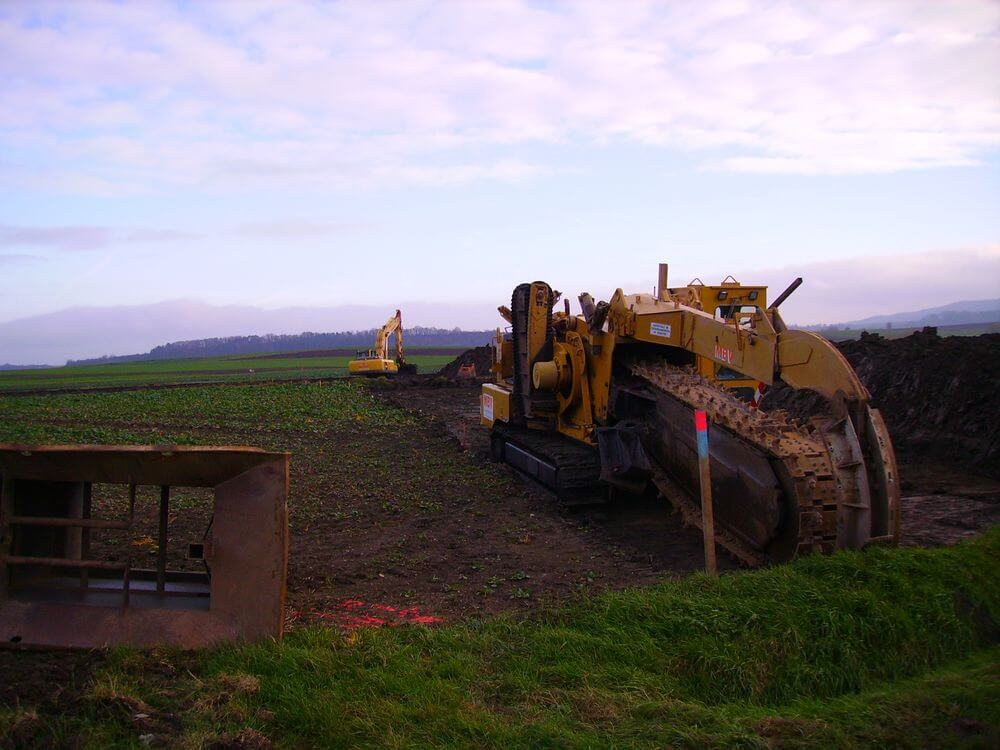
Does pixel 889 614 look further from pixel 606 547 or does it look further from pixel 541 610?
pixel 606 547

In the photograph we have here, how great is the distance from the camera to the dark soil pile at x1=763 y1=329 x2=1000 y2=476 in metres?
12.6

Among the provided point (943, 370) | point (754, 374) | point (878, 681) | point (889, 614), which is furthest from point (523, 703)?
point (943, 370)

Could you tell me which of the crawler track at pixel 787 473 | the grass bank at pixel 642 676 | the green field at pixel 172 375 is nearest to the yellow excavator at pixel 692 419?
the crawler track at pixel 787 473

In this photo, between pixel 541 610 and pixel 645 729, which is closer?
pixel 645 729

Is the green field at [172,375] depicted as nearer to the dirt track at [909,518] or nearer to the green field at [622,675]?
the dirt track at [909,518]

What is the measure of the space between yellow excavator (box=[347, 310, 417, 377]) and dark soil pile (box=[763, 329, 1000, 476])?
21.7 metres

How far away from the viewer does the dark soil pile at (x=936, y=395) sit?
41.2 feet

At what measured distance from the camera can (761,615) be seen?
18.1 ft

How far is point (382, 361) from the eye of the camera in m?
35.8

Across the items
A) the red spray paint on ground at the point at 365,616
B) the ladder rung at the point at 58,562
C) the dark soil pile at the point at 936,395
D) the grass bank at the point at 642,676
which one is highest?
the dark soil pile at the point at 936,395

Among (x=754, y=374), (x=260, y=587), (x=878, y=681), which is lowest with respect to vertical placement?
(x=878, y=681)

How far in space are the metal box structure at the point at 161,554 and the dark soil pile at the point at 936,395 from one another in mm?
10534

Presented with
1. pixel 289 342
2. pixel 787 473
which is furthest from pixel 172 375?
pixel 289 342

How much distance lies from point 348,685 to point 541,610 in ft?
5.62
